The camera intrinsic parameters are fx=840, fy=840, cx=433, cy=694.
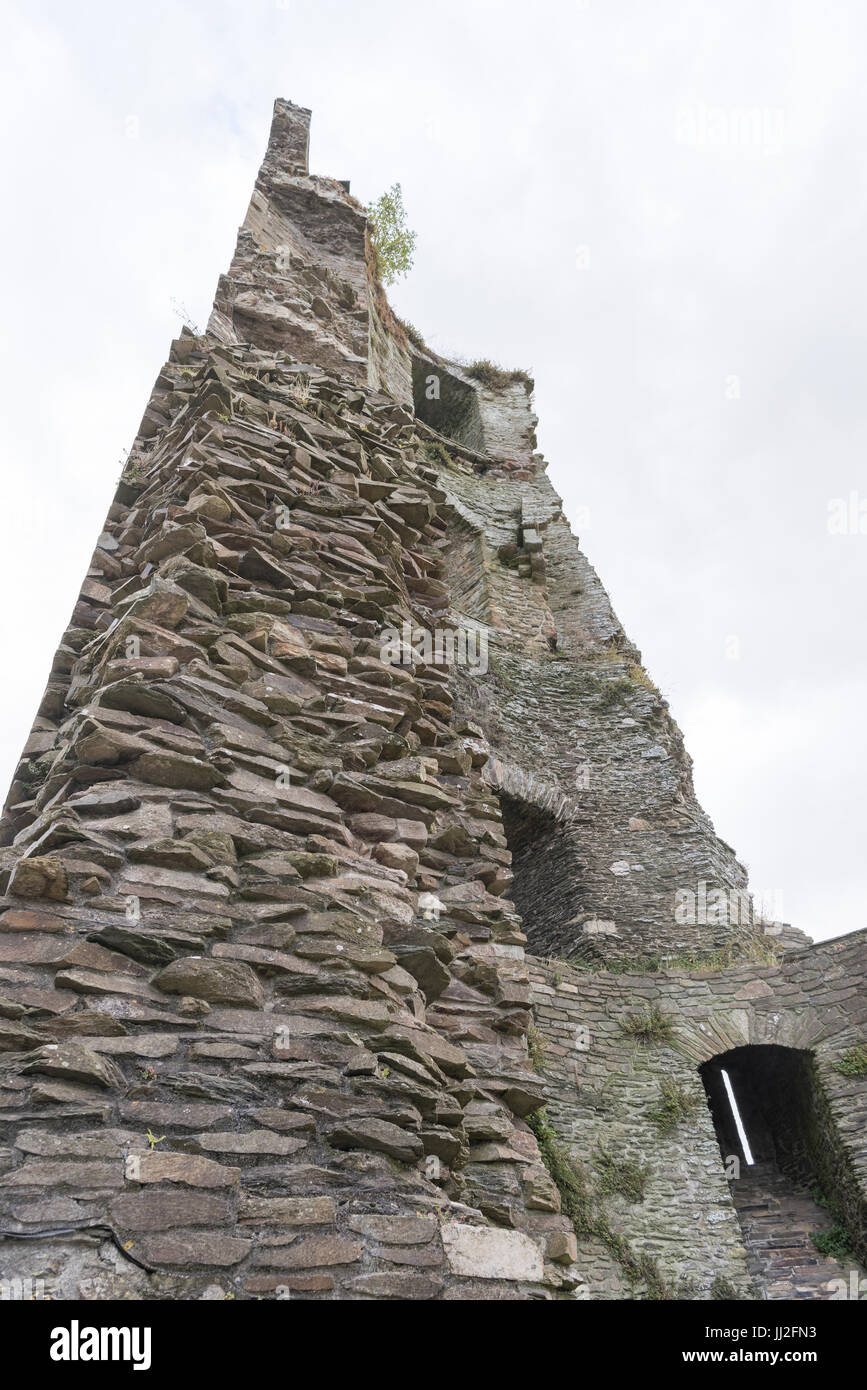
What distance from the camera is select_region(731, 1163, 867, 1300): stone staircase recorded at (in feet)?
22.4

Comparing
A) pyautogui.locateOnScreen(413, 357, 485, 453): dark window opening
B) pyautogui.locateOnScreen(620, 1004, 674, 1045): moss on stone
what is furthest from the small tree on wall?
pyautogui.locateOnScreen(620, 1004, 674, 1045): moss on stone

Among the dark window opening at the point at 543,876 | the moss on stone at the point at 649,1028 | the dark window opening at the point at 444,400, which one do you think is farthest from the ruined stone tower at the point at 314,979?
the dark window opening at the point at 444,400

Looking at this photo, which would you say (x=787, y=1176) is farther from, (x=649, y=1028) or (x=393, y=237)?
(x=393, y=237)

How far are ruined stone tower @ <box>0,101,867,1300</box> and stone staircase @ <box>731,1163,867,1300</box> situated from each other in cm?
3

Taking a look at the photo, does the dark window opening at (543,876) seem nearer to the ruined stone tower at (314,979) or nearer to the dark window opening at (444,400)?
the ruined stone tower at (314,979)

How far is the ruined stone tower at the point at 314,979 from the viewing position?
6.84 ft

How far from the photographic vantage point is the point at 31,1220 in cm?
182

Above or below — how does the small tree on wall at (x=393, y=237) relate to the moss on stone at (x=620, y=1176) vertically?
above

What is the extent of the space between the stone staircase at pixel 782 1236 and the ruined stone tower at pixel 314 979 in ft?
0.11

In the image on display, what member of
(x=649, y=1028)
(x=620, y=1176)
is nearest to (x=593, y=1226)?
(x=620, y=1176)

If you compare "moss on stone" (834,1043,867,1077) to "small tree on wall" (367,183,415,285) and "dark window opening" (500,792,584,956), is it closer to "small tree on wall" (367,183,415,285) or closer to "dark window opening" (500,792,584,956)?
"dark window opening" (500,792,584,956)

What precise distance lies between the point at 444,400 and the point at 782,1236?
65.1ft
